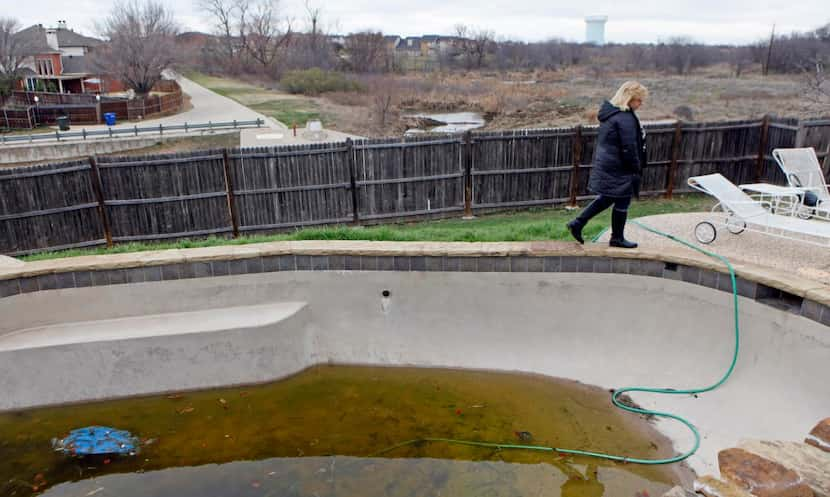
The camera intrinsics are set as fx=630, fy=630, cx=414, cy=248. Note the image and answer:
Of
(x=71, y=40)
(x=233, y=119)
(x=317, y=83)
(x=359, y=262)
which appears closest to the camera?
(x=359, y=262)

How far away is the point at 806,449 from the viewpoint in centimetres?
342

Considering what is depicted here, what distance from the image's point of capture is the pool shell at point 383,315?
568 cm

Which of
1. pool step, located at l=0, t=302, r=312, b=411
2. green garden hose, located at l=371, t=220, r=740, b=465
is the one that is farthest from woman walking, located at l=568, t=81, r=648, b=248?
pool step, located at l=0, t=302, r=312, b=411

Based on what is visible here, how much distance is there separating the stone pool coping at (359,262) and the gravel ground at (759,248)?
1.93ft

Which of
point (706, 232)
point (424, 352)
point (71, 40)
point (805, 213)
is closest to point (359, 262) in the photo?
point (424, 352)

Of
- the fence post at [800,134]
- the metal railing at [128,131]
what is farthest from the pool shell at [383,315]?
the metal railing at [128,131]

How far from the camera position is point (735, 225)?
6.94 m

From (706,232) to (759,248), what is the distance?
54 centimetres

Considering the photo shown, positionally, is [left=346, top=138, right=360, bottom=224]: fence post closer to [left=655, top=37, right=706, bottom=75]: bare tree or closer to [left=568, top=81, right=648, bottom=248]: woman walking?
[left=568, top=81, right=648, bottom=248]: woman walking

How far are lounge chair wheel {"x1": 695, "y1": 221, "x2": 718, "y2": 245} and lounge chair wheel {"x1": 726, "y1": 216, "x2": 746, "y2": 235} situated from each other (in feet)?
0.87

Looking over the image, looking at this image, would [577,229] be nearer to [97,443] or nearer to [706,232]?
[706,232]

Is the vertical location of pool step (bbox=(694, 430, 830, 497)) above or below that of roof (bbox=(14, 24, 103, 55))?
below

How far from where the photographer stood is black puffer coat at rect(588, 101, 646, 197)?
5.70 m

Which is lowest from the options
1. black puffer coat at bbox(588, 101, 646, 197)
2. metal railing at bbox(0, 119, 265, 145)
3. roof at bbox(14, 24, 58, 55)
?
metal railing at bbox(0, 119, 265, 145)
